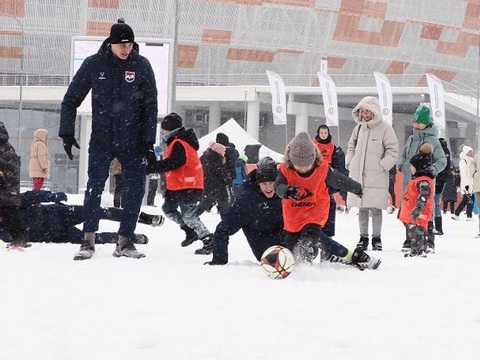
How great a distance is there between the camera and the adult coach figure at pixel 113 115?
684 centimetres

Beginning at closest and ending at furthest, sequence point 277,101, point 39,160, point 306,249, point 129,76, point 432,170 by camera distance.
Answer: point 306,249 → point 129,76 → point 432,170 → point 39,160 → point 277,101

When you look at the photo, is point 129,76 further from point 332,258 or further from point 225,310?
point 225,310

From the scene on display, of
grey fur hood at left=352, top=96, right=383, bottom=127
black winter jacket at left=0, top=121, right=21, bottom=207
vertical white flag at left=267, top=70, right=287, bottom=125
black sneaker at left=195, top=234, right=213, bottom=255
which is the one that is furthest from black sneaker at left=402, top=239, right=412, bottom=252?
vertical white flag at left=267, top=70, right=287, bottom=125

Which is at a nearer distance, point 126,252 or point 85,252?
point 85,252

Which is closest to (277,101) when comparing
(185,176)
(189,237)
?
(189,237)

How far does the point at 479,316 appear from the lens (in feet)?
15.2

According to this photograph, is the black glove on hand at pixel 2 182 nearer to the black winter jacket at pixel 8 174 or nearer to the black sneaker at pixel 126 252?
the black winter jacket at pixel 8 174

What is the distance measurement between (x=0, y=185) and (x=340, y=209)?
13.7 m

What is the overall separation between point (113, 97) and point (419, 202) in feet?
11.3

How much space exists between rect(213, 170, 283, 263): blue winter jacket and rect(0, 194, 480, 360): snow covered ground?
0.19 m

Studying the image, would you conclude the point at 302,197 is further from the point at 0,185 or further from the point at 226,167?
the point at 226,167

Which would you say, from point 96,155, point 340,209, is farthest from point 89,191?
point 340,209

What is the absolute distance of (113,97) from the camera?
22.5ft

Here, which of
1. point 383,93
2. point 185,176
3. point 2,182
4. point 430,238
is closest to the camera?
point 2,182
